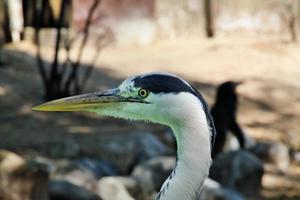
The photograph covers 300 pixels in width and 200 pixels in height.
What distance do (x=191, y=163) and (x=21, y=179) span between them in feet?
9.95

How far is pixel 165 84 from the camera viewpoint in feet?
10.7

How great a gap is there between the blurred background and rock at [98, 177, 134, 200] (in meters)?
0.01

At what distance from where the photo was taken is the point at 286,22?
17.9m

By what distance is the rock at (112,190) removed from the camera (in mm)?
6691

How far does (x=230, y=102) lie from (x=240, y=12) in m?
9.12

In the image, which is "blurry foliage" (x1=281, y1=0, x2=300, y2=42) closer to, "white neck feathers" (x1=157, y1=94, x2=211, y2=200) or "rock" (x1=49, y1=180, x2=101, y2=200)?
"rock" (x1=49, y1=180, x2=101, y2=200)

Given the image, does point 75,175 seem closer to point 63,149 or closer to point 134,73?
point 63,149

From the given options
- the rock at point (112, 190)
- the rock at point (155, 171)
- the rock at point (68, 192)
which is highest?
the rock at point (68, 192)

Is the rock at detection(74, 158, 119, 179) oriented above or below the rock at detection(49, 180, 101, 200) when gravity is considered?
below

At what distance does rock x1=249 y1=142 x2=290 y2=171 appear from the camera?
30.0ft

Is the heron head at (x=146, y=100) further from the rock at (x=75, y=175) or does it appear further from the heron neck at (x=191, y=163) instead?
the rock at (x=75, y=175)

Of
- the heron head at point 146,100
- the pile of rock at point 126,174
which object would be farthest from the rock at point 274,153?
the heron head at point 146,100

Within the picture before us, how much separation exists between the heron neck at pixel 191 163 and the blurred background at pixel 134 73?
9.59 feet

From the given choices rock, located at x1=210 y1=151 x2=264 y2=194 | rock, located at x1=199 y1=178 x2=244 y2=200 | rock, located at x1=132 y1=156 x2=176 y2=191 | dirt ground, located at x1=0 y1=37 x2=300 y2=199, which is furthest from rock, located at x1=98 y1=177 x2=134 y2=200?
dirt ground, located at x1=0 y1=37 x2=300 y2=199
